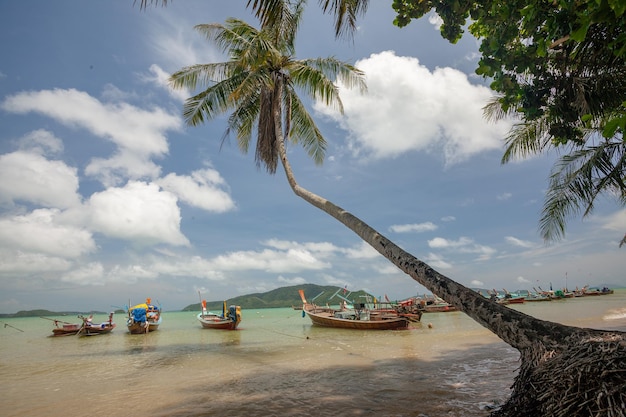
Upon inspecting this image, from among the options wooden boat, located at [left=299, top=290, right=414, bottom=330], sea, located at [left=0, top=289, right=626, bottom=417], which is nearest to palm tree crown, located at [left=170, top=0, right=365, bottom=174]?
sea, located at [left=0, top=289, right=626, bottom=417]

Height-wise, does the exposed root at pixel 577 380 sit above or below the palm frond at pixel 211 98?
below

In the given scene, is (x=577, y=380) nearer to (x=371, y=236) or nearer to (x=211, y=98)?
(x=371, y=236)

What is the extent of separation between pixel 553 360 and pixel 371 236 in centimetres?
336

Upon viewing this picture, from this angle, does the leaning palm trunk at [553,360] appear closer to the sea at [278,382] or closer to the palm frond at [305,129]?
the sea at [278,382]

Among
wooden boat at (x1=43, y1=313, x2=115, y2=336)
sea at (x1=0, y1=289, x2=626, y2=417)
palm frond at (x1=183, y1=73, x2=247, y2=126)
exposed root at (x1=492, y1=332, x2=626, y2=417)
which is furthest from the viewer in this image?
wooden boat at (x1=43, y1=313, x2=115, y2=336)

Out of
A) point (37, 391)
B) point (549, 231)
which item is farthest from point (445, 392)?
point (37, 391)

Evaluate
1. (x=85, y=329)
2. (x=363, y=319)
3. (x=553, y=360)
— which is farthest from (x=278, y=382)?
(x=85, y=329)

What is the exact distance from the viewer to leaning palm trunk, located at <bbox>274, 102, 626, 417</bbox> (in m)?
2.95

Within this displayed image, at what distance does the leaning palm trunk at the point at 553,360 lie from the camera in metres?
2.95

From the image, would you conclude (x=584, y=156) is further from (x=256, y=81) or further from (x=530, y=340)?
(x=256, y=81)

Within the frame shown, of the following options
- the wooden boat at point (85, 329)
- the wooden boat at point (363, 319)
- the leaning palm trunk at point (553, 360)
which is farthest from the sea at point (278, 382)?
the wooden boat at point (85, 329)

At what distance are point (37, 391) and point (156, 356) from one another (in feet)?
19.9

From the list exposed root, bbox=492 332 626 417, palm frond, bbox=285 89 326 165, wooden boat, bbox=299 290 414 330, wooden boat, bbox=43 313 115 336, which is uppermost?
palm frond, bbox=285 89 326 165

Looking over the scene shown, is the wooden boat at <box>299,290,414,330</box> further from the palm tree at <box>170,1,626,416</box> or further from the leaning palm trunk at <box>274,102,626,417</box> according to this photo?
the leaning palm trunk at <box>274,102,626,417</box>
